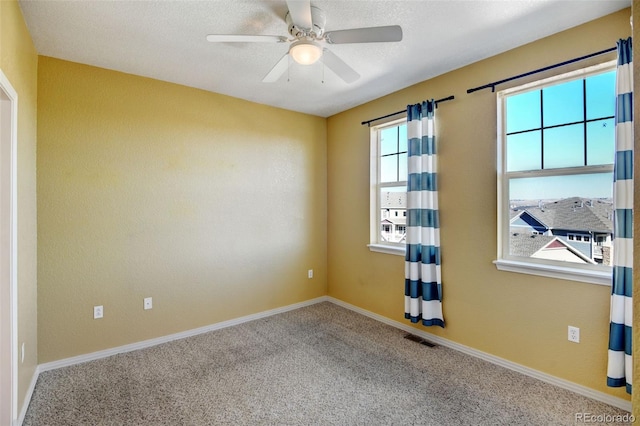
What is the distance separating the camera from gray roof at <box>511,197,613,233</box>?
7.34 ft

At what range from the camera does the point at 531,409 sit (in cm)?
211

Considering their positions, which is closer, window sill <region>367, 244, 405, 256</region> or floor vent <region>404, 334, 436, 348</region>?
floor vent <region>404, 334, 436, 348</region>

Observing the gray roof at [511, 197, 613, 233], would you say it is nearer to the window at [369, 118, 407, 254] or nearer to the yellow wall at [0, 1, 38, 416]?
the window at [369, 118, 407, 254]

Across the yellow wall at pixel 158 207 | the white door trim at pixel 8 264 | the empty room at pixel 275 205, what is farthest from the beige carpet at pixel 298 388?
the yellow wall at pixel 158 207

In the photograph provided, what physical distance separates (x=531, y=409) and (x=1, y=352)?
3.25 metres

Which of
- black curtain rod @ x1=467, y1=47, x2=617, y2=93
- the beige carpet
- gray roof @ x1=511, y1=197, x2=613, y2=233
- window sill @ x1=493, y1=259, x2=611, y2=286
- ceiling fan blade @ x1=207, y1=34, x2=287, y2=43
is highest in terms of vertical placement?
black curtain rod @ x1=467, y1=47, x2=617, y2=93

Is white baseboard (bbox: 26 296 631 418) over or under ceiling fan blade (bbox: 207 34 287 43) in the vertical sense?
under

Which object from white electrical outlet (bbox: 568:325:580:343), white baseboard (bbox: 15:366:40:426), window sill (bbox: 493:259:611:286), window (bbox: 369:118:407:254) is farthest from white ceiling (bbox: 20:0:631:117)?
white baseboard (bbox: 15:366:40:426)

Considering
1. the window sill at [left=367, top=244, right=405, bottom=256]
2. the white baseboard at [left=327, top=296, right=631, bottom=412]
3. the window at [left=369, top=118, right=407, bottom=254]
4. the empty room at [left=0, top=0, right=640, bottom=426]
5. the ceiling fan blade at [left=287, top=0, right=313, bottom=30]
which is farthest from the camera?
the window at [left=369, top=118, right=407, bottom=254]

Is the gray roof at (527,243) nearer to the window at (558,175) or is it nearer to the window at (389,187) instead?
the window at (558,175)

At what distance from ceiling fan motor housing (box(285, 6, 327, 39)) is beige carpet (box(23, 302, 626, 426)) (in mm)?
2432

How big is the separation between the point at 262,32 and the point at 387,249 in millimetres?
2510

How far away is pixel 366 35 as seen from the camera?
1.88 meters

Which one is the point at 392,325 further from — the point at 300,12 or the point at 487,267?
the point at 300,12
